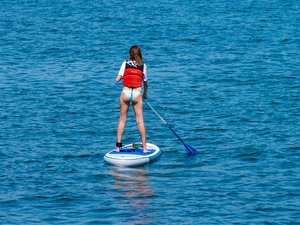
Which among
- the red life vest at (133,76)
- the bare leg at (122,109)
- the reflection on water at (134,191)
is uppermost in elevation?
the red life vest at (133,76)

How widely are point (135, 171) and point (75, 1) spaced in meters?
34.9

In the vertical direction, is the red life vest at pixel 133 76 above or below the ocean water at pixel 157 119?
above

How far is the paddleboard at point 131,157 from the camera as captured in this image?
2278 cm

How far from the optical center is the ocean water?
20.1 metres

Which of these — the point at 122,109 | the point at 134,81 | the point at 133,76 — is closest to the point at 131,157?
the point at 122,109

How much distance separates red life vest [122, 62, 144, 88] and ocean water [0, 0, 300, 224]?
1961mm

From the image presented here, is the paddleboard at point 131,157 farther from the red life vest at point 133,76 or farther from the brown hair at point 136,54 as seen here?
the brown hair at point 136,54

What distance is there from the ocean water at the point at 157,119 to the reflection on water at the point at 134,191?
0.04 meters

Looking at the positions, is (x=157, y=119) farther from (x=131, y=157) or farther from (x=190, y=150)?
(x=131, y=157)

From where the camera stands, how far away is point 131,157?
75.0ft

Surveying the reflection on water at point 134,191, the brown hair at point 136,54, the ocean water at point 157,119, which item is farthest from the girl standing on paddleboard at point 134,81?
the ocean water at point 157,119

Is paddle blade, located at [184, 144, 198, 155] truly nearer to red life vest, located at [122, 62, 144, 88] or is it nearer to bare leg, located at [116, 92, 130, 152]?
bare leg, located at [116, 92, 130, 152]

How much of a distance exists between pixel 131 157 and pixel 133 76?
1877mm

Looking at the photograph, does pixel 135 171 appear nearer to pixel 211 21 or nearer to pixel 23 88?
pixel 23 88
